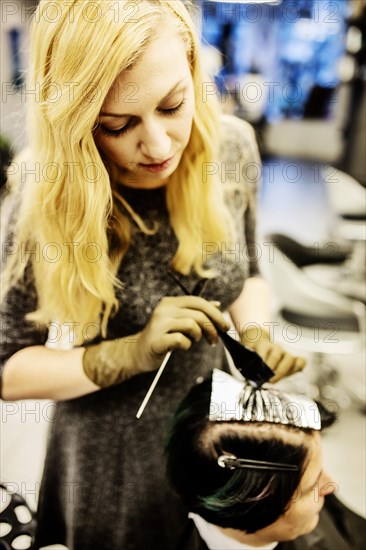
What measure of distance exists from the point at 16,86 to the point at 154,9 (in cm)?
25

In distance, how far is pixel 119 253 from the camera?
2.75ft

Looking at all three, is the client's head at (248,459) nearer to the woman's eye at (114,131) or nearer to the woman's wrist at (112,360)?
the woman's wrist at (112,360)

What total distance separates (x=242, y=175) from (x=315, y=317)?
317 millimetres

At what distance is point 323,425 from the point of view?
0.89 m

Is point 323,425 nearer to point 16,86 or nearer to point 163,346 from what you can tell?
point 163,346

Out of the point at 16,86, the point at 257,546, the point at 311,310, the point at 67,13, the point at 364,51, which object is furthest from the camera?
the point at 364,51

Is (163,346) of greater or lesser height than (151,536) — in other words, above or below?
above

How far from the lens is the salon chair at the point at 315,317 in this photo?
3.19 ft

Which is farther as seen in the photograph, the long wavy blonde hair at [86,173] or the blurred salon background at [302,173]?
the blurred salon background at [302,173]

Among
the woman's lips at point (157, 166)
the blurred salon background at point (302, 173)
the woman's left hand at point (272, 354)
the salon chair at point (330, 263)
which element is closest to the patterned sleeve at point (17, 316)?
the blurred salon background at point (302, 173)

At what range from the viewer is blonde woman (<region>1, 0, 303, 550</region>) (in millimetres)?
691

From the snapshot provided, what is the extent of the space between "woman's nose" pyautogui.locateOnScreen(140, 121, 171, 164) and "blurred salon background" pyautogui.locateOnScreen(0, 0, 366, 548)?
4.7 inches

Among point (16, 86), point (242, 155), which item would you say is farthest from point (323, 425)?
point (16, 86)

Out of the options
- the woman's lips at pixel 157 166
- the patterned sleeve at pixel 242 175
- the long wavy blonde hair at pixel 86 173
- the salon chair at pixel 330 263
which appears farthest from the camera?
the salon chair at pixel 330 263
